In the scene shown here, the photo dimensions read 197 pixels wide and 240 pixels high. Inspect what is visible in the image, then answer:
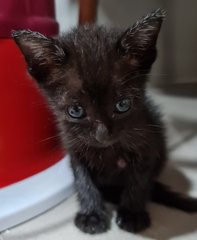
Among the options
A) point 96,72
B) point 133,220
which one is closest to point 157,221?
point 133,220

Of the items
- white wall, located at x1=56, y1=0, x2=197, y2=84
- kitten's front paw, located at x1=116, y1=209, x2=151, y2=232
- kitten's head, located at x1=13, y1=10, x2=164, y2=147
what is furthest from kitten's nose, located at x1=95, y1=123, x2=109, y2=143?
white wall, located at x1=56, y1=0, x2=197, y2=84

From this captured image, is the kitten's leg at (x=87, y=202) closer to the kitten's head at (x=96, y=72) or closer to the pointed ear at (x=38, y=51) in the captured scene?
the kitten's head at (x=96, y=72)

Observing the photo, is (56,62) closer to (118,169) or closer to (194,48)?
(118,169)

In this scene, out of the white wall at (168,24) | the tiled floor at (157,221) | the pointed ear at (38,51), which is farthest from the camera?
the white wall at (168,24)

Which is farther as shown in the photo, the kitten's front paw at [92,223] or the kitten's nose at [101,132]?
the kitten's front paw at [92,223]

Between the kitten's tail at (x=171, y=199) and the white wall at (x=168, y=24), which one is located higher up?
the white wall at (x=168, y=24)

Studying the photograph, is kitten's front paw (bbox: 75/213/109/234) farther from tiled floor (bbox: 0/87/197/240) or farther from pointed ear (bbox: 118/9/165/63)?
pointed ear (bbox: 118/9/165/63)

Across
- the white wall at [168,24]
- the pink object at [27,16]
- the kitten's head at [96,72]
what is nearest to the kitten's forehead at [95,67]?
the kitten's head at [96,72]
